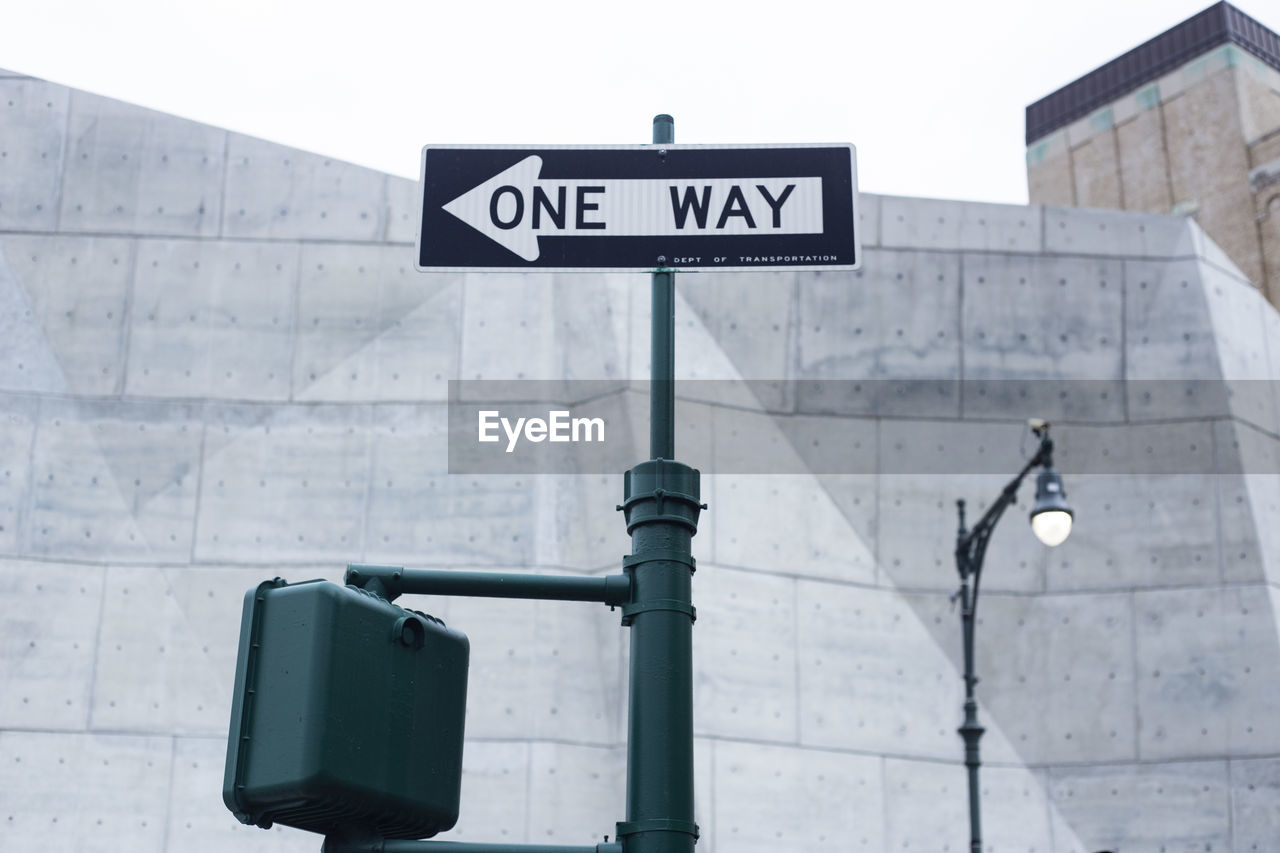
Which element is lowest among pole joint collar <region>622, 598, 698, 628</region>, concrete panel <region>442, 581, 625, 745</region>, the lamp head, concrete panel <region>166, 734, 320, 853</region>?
pole joint collar <region>622, 598, 698, 628</region>

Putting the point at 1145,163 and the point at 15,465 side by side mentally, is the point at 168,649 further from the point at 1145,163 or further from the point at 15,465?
the point at 1145,163

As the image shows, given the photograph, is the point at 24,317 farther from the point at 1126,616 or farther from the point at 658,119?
the point at 658,119

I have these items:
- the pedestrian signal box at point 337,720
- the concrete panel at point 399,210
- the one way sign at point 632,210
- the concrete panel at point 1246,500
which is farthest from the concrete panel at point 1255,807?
the pedestrian signal box at point 337,720

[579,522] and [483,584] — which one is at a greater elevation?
[579,522]

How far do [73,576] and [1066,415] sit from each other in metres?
14.3

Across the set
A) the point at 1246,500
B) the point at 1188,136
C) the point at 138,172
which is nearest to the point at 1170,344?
the point at 1246,500

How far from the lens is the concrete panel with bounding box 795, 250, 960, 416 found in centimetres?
2128

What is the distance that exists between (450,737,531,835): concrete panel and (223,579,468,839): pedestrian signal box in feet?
50.0

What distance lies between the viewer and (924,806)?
1920 cm

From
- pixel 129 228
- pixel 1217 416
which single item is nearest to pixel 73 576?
pixel 129 228

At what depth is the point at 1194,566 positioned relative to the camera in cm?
2077

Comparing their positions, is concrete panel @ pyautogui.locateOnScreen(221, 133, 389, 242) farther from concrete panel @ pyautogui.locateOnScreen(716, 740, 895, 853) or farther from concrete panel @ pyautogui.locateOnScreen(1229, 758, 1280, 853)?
concrete panel @ pyautogui.locateOnScreen(1229, 758, 1280, 853)

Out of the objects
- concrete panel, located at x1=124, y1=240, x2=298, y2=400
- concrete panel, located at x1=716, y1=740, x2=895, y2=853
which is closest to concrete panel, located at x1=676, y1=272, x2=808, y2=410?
concrete panel, located at x1=716, y1=740, x2=895, y2=853

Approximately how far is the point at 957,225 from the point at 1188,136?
36718 mm
